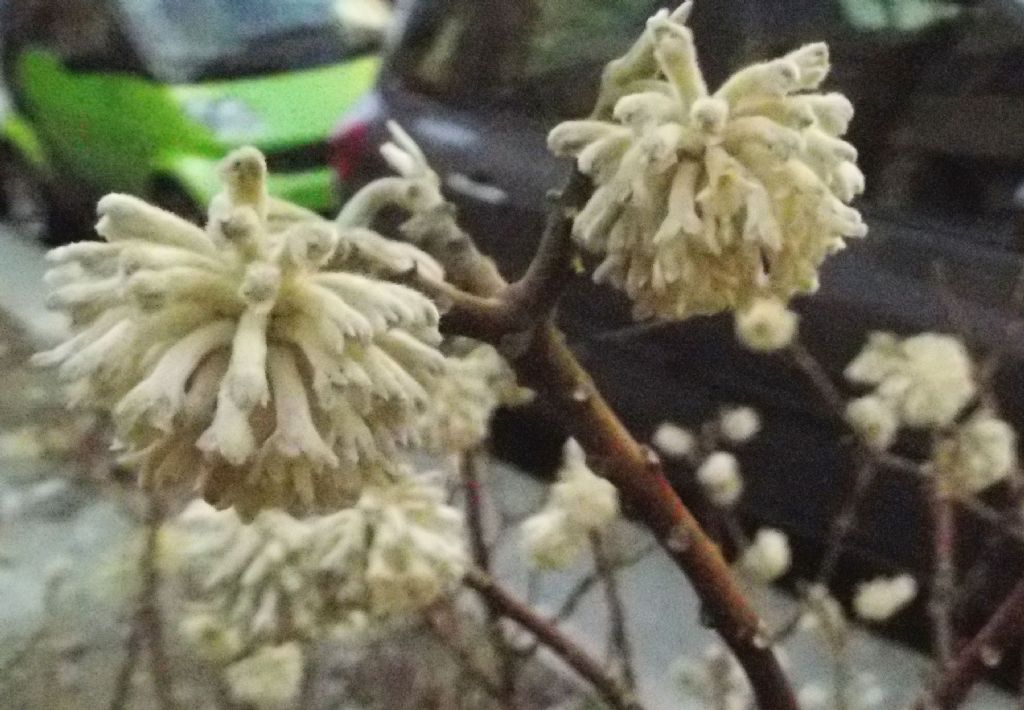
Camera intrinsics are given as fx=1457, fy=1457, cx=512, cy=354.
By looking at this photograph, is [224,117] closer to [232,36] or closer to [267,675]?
[232,36]

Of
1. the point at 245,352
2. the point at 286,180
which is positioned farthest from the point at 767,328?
the point at 286,180

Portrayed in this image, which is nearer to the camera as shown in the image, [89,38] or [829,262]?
[829,262]

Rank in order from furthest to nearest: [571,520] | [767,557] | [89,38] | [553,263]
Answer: [89,38] < [767,557] < [571,520] < [553,263]

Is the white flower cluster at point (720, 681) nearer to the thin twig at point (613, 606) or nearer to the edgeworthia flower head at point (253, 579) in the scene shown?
the thin twig at point (613, 606)

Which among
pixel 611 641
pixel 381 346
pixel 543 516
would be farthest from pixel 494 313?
pixel 611 641

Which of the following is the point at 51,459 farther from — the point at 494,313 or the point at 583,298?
the point at 494,313

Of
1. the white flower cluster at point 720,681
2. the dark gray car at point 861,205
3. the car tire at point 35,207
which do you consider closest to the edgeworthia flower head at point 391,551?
the white flower cluster at point 720,681

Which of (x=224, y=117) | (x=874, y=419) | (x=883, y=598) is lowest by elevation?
(x=224, y=117)
